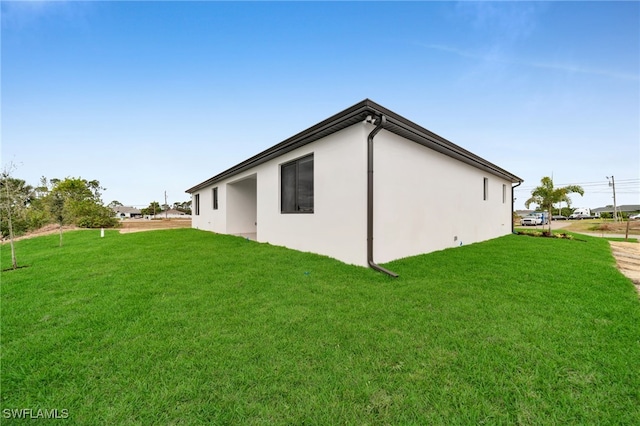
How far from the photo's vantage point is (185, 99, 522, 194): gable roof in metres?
4.75

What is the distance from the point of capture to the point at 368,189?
4941 millimetres

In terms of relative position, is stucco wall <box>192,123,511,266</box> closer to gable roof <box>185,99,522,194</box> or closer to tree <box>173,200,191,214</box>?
gable roof <box>185,99,522,194</box>

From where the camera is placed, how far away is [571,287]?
407cm

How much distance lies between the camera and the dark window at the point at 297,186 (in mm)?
6703

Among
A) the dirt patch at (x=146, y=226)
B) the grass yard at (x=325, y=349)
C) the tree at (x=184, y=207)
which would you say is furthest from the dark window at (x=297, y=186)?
the tree at (x=184, y=207)

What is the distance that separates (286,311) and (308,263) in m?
2.28

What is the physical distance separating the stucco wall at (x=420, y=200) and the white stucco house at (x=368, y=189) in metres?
0.02

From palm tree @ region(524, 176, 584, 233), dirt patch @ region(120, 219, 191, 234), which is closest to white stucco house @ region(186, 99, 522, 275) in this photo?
palm tree @ region(524, 176, 584, 233)

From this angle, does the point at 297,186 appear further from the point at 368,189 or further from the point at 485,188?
the point at 485,188

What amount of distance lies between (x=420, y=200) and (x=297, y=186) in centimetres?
345

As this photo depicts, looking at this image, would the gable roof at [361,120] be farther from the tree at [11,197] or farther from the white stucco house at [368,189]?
the tree at [11,197]

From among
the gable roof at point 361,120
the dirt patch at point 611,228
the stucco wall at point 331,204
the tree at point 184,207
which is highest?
the tree at point 184,207

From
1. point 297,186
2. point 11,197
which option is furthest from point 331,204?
point 11,197

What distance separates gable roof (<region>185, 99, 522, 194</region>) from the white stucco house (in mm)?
23
